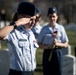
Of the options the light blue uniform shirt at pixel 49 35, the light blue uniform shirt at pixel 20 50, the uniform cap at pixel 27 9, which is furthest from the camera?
the light blue uniform shirt at pixel 49 35

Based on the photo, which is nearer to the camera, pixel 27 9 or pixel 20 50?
pixel 27 9

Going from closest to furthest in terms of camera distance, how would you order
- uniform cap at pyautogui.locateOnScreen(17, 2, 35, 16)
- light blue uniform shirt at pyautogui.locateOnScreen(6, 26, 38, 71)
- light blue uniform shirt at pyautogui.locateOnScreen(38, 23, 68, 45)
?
uniform cap at pyautogui.locateOnScreen(17, 2, 35, 16) → light blue uniform shirt at pyautogui.locateOnScreen(6, 26, 38, 71) → light blue uniform shirt at pyautogui.locateOnScreen(38, 23, 68, 45)

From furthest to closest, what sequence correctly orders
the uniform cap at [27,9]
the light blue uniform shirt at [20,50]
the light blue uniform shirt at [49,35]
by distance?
the light blue uniform shirt at [49,35], the light blue uniform shirt at [20,50], the uniform cap at [27,9]

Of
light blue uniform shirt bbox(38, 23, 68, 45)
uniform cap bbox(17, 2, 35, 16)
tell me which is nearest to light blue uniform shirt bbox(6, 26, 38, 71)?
uniform cap bbox(17, 2, 35, 16)

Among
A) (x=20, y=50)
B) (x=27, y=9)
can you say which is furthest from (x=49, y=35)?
(x=27, y=9)

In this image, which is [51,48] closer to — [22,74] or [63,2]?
[22,74]

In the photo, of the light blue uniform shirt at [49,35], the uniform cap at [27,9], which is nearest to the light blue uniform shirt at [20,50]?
the uniform cap at [27,9]

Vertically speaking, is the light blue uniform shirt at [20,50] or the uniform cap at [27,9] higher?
the uniform cap at [27,9]

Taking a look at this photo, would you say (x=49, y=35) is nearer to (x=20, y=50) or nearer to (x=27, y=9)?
(x=20, y=50)

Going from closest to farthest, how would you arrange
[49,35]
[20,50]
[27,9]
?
[27,9] → [20,50] → [49,35]

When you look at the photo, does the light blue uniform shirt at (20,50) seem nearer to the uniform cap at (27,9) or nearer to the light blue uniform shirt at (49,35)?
the uniform cap at (27,9)

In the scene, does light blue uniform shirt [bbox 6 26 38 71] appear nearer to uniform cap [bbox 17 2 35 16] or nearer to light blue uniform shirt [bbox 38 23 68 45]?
uniform cap [bbox 17 2 35 16]

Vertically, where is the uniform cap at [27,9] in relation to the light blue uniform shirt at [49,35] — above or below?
above

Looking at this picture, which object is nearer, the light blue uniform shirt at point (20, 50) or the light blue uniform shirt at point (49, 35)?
the light blue uniform shirt at point (20, 50)
